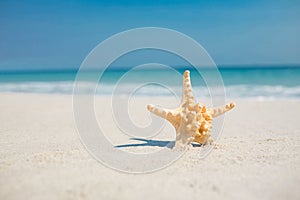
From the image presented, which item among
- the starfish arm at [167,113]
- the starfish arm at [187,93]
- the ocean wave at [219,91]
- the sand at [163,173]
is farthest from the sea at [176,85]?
the sand at [163,173]

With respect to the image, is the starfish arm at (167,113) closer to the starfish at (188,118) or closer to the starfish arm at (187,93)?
the starfish at (188,118)

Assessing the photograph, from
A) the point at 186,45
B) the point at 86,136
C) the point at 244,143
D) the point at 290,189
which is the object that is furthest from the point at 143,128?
the point at 290,189

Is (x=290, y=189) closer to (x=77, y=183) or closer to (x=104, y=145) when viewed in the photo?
(x=77, y=183)

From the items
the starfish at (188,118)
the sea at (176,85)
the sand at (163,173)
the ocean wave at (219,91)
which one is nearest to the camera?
the sand at (163,173)

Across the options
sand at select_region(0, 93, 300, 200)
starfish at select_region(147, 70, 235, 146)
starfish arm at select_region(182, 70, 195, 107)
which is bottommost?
sand at select_region(0, 93, 300, 200)

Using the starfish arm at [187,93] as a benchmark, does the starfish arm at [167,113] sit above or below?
below

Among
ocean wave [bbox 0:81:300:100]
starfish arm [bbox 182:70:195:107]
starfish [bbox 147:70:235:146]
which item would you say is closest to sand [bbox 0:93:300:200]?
starfish [bbox 147:70:235:146]

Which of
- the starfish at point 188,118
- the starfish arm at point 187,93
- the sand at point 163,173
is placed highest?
the starfish arm at point 187,93

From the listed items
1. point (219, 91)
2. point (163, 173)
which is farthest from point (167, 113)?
point (219, 91)

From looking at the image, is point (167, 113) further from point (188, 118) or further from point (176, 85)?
point (176, 85)

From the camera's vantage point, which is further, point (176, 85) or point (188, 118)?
point (176, 85)

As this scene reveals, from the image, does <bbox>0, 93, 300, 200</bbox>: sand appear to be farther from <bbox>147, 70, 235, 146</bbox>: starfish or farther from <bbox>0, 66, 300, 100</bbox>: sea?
<bbox>0, 66, 300, 100</bbox>: sea
